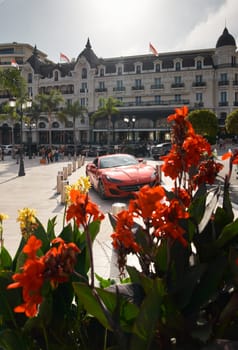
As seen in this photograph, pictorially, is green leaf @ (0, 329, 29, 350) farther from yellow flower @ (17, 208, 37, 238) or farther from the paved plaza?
the paved plaza

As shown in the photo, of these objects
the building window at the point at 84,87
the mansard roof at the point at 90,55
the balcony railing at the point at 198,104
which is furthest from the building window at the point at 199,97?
the building window at the point at 84,87

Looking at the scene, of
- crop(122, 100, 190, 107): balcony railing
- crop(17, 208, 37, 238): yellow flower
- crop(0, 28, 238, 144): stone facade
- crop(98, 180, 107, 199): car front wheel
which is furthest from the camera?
crop(122, 100, 190, 107): balcony railing

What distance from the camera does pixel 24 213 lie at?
7.20 feet

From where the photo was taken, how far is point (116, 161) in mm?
11188

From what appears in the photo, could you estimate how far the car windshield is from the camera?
11.0 meters

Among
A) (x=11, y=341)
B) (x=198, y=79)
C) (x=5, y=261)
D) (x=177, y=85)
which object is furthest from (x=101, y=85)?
(x=11, y=341)

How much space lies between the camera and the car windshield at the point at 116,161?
11.0 m

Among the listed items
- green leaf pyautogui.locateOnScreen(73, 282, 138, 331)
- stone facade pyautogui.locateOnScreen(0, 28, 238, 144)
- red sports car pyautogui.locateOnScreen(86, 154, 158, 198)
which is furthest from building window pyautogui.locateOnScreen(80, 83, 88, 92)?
green leaf pyautogui.locateOnScreen(73, 282, 138, 331)

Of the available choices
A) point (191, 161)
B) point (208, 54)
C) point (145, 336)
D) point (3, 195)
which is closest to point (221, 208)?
point (191, 161)

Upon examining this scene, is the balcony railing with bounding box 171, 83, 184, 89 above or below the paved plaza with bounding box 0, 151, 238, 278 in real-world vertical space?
above

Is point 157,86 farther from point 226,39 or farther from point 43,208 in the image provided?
point 43,208

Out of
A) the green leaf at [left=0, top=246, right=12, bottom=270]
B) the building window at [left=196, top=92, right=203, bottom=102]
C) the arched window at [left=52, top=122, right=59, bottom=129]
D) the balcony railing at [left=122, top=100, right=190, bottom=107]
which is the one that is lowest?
the green leaf at [left=0, top=246, right=12, bottom=270]

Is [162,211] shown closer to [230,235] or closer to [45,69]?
[230,235]

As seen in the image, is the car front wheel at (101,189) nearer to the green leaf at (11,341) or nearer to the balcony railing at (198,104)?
the green leaf at (11,341)
